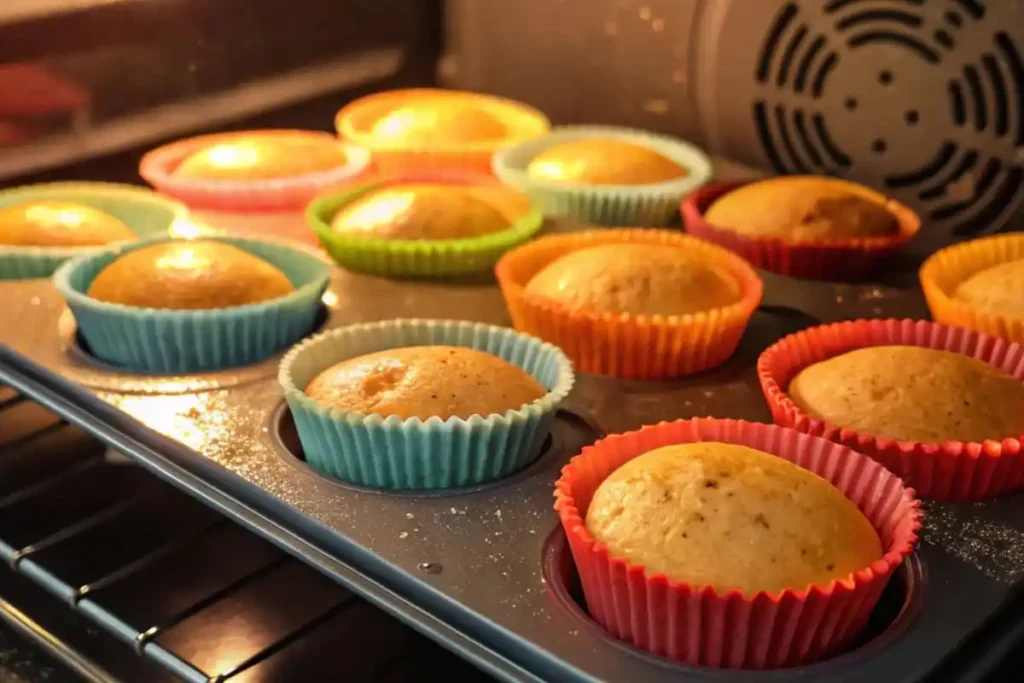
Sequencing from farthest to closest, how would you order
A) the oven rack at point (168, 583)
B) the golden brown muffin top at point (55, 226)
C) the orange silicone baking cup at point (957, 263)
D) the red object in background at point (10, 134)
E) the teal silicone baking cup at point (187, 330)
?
the red object in background at point (10, 134) → the golden brown muffin top at point (55, 226) → the orange silicone baking cup at point (957, 263) → the teal silicone baking cup at point (187, 330) → the oven rack at point (168, 583)

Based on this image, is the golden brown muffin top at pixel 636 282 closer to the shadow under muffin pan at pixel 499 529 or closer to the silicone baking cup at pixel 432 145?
the shadow under muffin pan at pixel 499 529

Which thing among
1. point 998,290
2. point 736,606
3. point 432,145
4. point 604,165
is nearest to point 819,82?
point 604,165

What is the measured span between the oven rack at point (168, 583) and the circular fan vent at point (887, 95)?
3.47ft

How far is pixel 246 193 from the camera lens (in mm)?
1866

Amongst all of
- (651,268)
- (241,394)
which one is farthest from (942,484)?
(241,394)

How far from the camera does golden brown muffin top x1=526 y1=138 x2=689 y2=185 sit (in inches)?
75.0

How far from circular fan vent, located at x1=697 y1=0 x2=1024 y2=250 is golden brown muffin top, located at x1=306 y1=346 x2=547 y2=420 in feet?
2.63

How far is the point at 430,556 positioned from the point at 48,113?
3.64 ft

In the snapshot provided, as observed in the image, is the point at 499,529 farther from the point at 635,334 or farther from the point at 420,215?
the point at 420,215

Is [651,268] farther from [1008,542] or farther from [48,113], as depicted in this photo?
[48,113]

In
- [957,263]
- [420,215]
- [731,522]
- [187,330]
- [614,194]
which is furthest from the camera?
[614,194]

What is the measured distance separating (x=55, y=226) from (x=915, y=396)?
118 cm

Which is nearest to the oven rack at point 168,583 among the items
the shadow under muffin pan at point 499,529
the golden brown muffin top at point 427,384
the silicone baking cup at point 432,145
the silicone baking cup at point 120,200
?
the shadow under muffin pan at point 499,529

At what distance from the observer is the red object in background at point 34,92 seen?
67.2 inches
